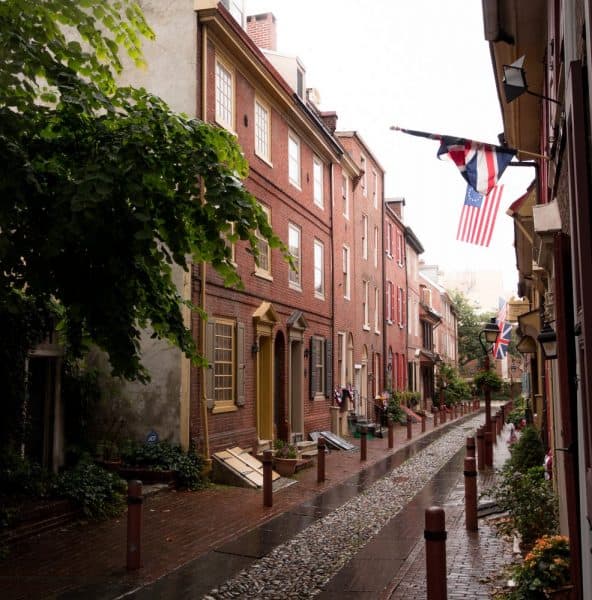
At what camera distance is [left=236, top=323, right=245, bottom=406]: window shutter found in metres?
16.9

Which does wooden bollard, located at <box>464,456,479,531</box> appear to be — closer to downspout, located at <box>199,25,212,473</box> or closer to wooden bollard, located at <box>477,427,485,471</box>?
downspout, located at <box>199,25,212,473</box>

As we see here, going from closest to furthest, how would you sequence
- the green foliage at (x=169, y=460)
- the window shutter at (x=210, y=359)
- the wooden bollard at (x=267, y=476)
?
the wooden bollard at (x=267, y=476), the green foliage at (x=169, y=460), the window shutter at (x=210, y=359)

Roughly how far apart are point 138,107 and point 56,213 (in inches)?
68.2

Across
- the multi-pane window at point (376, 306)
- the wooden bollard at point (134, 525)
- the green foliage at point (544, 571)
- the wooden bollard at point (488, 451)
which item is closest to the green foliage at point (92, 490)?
the wooden bollard at point (134, 525)

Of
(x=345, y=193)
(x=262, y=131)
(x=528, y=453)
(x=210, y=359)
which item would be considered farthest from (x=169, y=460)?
(x=345, y=193)

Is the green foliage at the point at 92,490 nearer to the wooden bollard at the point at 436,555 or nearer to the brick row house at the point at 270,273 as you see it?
the brick row house at the point at 270,273

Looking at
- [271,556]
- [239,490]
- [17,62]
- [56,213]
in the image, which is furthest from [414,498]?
[17,62]

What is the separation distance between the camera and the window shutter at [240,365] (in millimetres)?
16922

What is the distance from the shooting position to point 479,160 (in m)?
7.66

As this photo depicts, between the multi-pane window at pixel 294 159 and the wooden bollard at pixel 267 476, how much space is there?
A: 35.0ft

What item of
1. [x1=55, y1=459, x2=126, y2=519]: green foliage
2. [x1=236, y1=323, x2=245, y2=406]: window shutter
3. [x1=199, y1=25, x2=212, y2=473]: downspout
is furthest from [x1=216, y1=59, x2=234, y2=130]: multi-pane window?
[x1=55, y1=459, x2=126, y2=519]: green foliage

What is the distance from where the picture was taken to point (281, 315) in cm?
2019

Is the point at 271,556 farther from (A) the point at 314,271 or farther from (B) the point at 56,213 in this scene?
(A) the point at 314,271

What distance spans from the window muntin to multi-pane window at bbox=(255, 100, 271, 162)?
15.2ft
